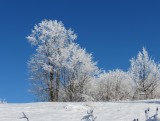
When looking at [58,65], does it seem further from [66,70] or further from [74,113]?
[74,113]

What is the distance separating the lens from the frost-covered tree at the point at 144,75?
5322 cm

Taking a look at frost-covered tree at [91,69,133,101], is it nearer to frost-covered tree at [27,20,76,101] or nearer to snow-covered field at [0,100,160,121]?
frost-covered tree at [27,20,76,101]

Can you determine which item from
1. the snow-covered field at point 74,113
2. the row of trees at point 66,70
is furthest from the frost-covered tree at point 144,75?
the snow-covered field at point 74,113

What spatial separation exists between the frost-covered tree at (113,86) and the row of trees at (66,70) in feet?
5.88

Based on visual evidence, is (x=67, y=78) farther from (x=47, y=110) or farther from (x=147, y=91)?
(x=47, y=110)

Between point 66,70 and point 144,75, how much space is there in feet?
35.0

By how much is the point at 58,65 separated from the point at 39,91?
3.65 m

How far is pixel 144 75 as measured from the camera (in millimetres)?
53625

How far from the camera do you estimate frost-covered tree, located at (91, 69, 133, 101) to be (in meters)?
56.4

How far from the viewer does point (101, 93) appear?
56.9 metres

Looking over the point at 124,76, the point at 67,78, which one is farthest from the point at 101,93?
the point at 67,78

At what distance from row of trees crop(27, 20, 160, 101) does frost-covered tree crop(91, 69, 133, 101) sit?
5.88 ft

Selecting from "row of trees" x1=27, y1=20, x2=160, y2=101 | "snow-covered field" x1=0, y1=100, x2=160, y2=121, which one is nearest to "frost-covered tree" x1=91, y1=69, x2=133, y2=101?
"row of trees" x1=27, y1=20, x2=160, y2=101

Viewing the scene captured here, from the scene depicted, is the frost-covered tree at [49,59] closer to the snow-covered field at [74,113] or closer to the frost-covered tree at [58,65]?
the frost-covered tree at [58,65]
